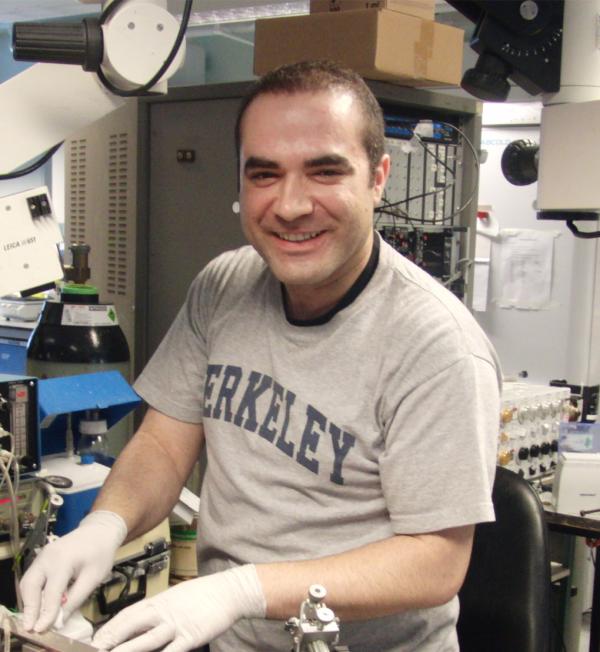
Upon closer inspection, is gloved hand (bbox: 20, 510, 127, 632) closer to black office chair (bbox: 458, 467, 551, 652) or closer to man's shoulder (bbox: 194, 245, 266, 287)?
man's shoulder (bbox: 194, 245, 266, 287)

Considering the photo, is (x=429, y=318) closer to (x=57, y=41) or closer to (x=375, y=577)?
(x=375, y=577)

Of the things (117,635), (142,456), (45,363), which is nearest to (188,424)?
(142,456)

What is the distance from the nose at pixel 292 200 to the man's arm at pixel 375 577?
444 mm

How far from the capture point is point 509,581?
1.53 metres

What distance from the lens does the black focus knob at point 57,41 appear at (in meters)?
1.23

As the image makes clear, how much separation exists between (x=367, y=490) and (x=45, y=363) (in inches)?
49.1

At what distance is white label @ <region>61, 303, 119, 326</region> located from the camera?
218cm

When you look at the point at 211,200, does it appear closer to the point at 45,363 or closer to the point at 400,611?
the point at 45,363

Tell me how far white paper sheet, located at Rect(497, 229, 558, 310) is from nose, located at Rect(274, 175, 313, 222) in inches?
134

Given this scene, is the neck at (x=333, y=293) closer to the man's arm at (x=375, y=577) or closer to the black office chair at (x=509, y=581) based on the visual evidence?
the man's arm at (x=375, y=577)

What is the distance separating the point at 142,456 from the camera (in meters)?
1.43

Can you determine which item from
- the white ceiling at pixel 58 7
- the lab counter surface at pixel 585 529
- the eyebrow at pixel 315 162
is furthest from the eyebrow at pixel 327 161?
the white ceiling at pixel 58 7

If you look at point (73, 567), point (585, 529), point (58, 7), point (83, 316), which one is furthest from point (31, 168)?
point (58, 7)

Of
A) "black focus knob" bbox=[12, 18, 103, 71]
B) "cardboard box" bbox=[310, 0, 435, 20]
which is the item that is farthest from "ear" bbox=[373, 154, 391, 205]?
"cardboard box" bbox=[310, 0, 435, 20]
